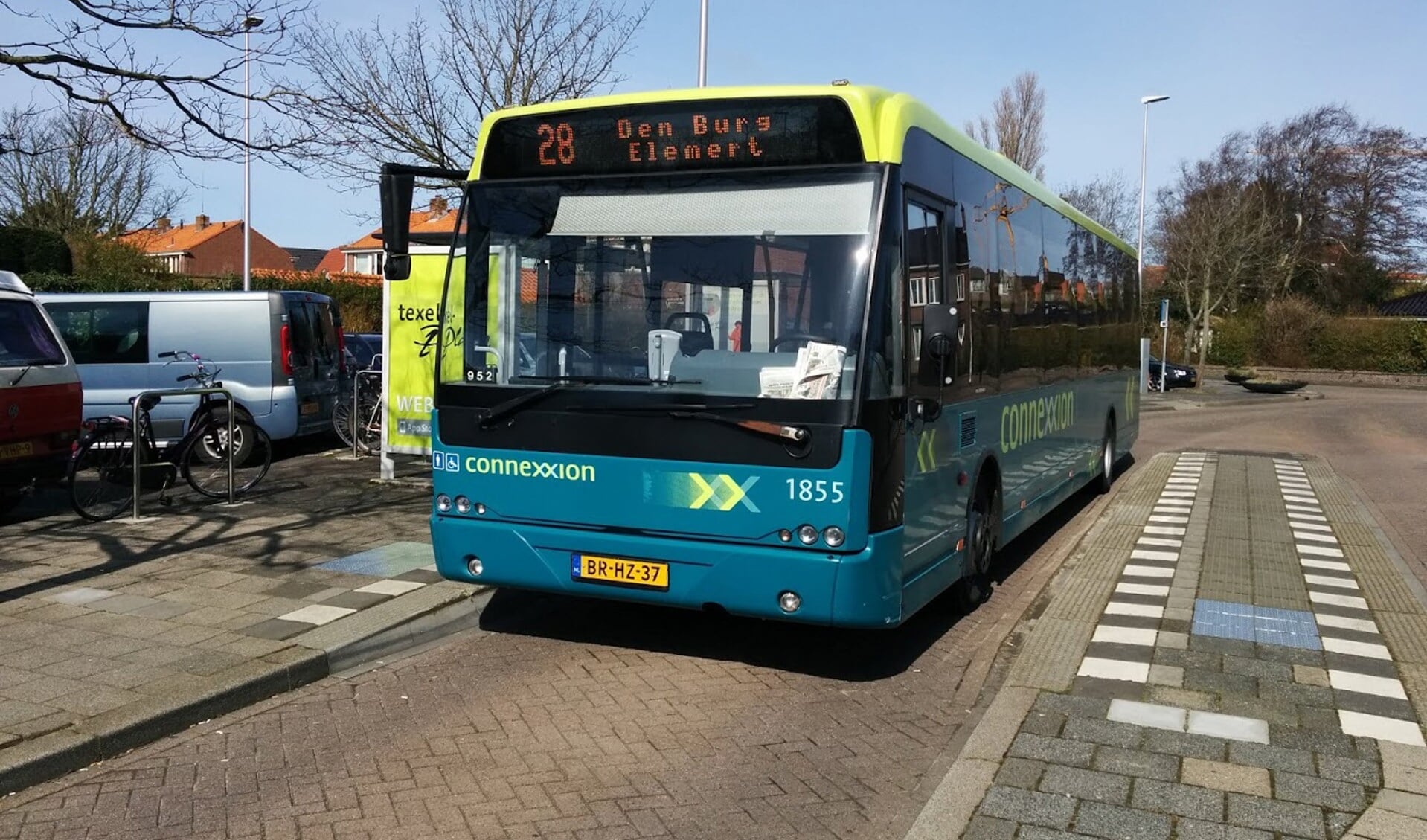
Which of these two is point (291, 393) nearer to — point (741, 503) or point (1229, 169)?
point (741, 503)

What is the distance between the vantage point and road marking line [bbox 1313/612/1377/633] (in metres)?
7.13

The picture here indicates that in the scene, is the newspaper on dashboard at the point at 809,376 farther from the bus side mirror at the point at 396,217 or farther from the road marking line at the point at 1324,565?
the road marking line at the point at 1324,565

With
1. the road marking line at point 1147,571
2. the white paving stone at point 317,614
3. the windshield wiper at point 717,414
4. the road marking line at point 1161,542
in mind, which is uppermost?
the windshield wiper at point 717,414

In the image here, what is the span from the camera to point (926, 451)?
20.4 ft

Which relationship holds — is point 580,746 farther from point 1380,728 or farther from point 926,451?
point 1380,728

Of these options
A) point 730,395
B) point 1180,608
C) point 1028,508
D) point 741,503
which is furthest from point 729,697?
point 1028,508

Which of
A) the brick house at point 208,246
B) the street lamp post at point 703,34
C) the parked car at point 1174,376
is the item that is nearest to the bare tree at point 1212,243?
the parked car at point 1174,376

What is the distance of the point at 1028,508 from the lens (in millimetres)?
9102

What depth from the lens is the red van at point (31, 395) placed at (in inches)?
358

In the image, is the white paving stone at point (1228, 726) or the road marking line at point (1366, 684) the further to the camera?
the road marking line at point (1366, 684)

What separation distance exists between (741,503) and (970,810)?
1886 millimetres

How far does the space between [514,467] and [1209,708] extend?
3653 mm

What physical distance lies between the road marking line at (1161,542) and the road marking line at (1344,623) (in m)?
2.53

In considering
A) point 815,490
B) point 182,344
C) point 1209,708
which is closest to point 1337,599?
point 1209,708
